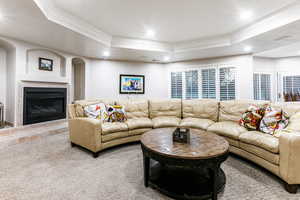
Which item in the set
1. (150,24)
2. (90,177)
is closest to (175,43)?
(150,24)

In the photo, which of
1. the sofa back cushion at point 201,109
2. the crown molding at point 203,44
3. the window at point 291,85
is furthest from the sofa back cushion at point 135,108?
the window at point 291,85

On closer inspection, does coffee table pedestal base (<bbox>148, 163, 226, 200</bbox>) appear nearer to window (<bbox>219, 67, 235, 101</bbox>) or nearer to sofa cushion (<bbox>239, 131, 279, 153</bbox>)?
sofa cushion (<bbox>239, 131, 279, 153</bbox>)

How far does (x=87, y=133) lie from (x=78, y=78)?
405 cm

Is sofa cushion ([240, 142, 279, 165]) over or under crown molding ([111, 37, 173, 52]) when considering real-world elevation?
under

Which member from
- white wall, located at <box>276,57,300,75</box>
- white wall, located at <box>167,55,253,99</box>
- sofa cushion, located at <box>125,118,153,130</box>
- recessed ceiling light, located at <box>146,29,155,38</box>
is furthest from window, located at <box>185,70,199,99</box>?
white wall, located at <box>276,57,300,75</box>

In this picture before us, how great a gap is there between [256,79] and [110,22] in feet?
18.3

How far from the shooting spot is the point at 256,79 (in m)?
5.54

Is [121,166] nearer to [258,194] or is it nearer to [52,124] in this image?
[258,194]

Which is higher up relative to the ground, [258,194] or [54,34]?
[54,34]

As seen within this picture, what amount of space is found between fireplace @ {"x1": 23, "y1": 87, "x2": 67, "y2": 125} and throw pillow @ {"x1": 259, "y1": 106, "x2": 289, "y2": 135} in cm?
554

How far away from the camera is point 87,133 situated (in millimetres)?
2502

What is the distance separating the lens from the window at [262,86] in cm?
545

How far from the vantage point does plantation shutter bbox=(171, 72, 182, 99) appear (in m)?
6.03

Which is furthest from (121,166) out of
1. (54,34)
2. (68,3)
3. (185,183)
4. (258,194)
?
(54,34)
